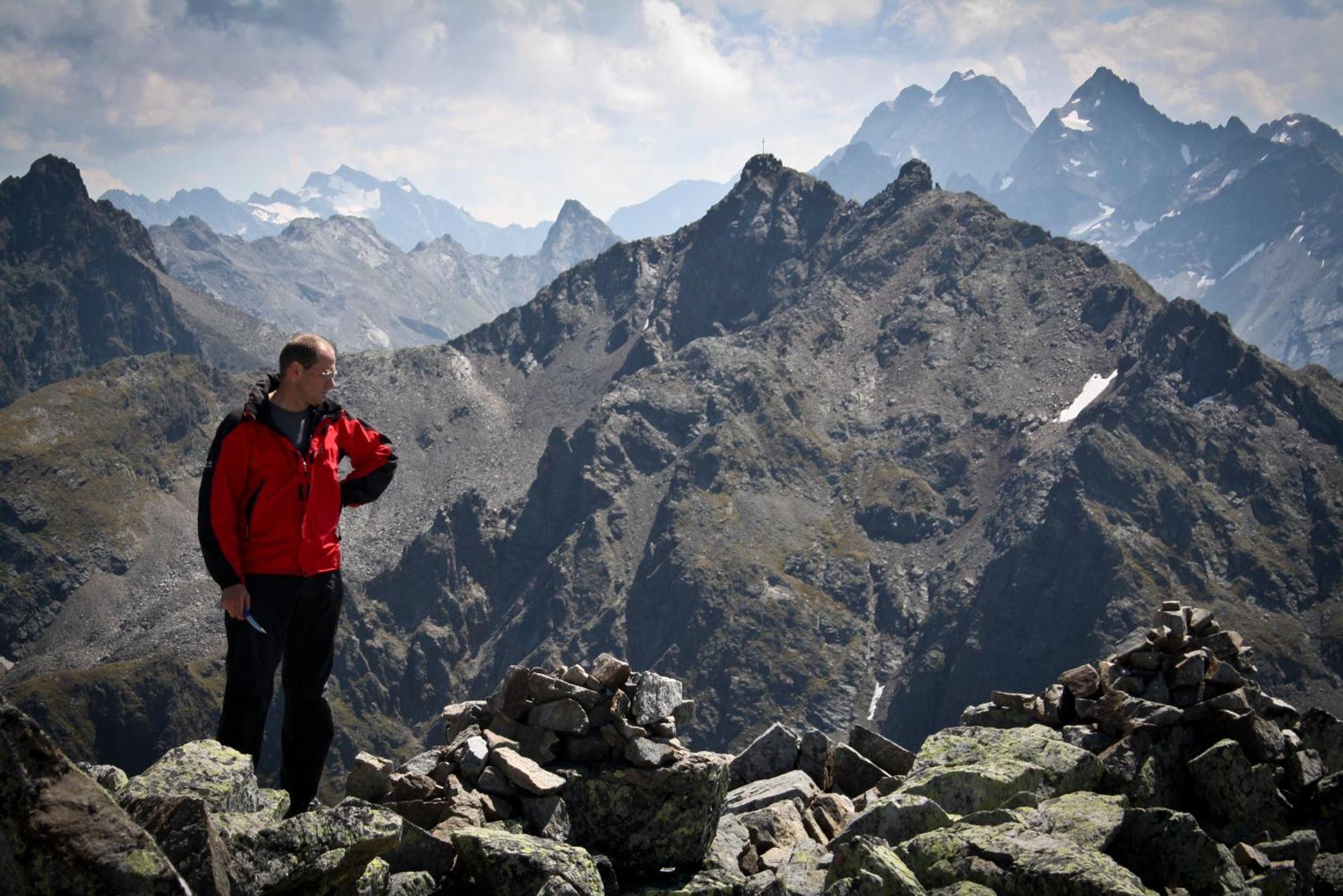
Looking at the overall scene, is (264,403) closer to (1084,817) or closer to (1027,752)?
(1084,817)

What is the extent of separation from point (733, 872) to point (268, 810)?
651 centimetres

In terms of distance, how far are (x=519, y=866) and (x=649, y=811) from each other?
9.55ft

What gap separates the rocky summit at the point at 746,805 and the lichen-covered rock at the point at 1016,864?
0.11 ft

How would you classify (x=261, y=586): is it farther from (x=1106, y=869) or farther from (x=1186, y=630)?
(x=1186, y=630)

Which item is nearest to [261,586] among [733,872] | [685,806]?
[685,806]

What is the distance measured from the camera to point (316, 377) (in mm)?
12883

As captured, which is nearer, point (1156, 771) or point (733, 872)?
point (733, 872)

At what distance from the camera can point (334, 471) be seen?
13.5 m

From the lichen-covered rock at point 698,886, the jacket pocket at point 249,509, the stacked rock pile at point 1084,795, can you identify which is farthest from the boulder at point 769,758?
the jacket pocket at point 249,509

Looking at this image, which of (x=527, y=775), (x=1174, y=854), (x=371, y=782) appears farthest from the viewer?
(x=371, y=782)

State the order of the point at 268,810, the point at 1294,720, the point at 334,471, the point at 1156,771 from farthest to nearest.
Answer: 1. the point at 1294,720
2. the point at 1156,771
3. the point at 334,471
4. the point at 268,810

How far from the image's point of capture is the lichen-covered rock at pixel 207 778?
10742mm

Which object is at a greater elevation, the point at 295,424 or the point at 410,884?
the point at 295,424

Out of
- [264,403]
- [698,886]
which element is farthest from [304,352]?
[698,886]
